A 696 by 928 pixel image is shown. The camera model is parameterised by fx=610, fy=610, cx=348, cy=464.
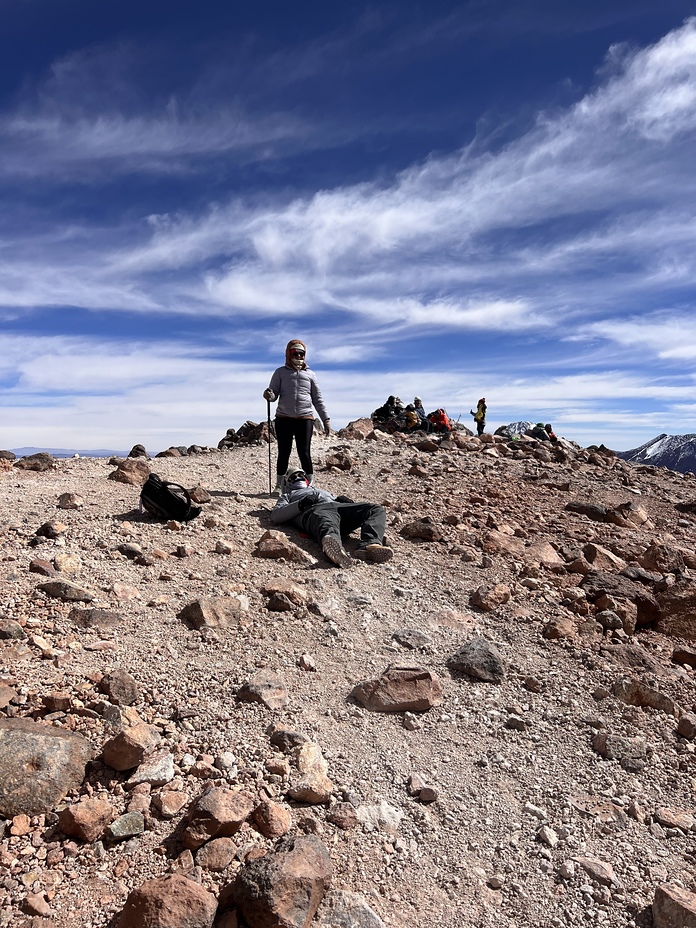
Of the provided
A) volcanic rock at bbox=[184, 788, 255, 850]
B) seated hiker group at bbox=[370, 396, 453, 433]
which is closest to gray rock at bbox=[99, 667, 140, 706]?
volcanic rock at bbox=[184, 788, 255, 850]

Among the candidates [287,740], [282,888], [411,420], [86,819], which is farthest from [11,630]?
[411,420]

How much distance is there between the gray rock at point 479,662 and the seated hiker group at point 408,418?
12914 millimetres

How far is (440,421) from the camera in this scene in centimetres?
1961

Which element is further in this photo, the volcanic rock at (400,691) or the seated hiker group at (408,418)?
the seated hiker group at (408,418)

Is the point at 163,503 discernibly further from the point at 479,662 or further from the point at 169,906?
the point at 169,906

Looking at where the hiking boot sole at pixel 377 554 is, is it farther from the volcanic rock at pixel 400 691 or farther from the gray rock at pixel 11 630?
the gray rock at pixel 11 630

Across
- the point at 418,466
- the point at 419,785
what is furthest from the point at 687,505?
the point at 419,785

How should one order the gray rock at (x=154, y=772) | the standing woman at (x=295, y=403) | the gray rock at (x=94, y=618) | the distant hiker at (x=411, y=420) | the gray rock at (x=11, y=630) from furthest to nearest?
1. the distant hiker at (x=411, y=420)
2. the standing woman at (x=295, y=403)
3. the gray rock at (x=94, y=618)
4. the gray rock at (x=11, y=630)
5. the gray rock at (x=154, y=772)

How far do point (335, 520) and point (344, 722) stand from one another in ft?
10.6

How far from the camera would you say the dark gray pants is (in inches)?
274

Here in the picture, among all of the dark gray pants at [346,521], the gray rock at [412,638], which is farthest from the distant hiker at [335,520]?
the gray rock at [412,638]

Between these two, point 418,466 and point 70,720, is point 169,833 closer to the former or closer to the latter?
point 70,720

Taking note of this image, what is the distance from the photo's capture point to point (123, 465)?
9.08 meters

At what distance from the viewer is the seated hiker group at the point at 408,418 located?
18.2 m
